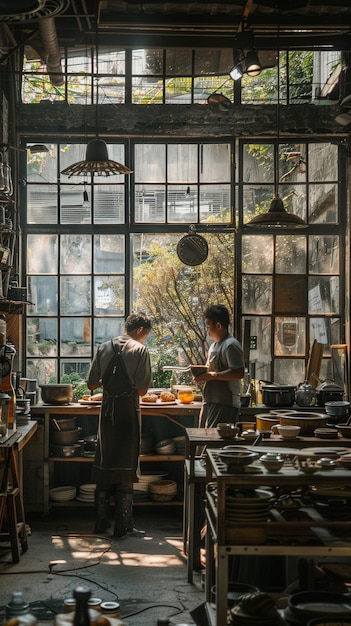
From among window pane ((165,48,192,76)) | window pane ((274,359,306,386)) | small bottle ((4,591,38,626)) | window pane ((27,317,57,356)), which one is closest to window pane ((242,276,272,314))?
window pane ((274,359,306,386))

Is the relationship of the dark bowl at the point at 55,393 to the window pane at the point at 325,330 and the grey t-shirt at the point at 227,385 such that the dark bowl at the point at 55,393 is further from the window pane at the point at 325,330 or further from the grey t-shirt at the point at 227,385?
the window pane at the point at 325,330

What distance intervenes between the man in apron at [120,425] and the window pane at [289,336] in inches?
71.6

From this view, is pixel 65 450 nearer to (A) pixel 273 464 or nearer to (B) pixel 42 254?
(B) pixel 42 254

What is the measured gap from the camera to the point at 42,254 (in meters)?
8.18

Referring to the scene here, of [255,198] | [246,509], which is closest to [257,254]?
[255,198]

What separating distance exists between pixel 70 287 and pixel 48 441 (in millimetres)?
1675

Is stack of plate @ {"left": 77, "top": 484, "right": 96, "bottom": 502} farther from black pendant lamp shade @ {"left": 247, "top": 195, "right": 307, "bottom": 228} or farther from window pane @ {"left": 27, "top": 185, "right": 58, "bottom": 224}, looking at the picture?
black pendant lamp shade @ {"left": 247, "top": 195, "right": 307, "bottom": 228}

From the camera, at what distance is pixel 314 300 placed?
26.7 ft

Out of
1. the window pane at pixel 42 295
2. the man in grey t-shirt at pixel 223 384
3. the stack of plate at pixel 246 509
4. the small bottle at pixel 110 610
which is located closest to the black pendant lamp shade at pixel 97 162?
the man in grey t-shirt at pixel 223 384

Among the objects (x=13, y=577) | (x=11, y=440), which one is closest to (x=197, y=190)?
(x=11, y=440)

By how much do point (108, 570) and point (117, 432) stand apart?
54.6 inches

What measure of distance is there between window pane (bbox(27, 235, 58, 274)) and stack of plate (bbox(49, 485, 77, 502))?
2282mm

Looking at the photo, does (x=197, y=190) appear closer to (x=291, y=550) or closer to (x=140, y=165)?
(x=140, y=165)

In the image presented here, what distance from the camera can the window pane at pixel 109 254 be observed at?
8.18 m
